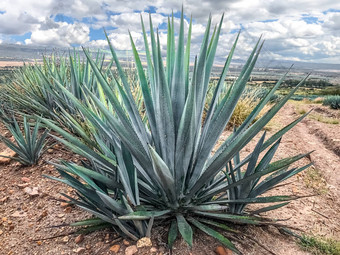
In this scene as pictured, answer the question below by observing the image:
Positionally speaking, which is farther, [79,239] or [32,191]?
[32,191]

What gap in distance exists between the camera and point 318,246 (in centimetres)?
198

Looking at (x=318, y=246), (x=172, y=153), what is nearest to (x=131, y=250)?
(x=172, y=153)

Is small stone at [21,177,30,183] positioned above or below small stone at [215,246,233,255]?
below

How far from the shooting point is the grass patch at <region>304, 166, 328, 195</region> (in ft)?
10.6

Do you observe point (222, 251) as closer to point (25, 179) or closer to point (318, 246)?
point (318, 246)

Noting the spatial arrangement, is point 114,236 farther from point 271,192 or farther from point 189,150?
point 271,192

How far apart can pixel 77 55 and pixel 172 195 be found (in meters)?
4.03

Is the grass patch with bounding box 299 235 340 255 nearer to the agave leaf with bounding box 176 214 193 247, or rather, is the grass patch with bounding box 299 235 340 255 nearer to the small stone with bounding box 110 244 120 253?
the agave leaf with bounding box 176 214 193 247

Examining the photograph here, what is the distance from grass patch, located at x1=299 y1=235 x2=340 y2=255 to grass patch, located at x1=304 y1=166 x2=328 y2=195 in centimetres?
123

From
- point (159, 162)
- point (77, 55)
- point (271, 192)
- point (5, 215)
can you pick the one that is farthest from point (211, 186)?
point (77, 55)

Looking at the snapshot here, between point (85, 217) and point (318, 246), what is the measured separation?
1834mm

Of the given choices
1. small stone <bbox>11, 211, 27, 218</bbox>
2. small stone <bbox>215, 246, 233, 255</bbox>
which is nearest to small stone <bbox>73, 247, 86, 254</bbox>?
small stone <bbox>215, 246, 233, 255</bbox>

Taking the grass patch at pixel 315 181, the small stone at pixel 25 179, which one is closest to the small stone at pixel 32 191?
the small stone at pixel 25 179

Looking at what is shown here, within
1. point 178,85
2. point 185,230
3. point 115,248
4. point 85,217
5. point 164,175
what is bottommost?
point 85,217
